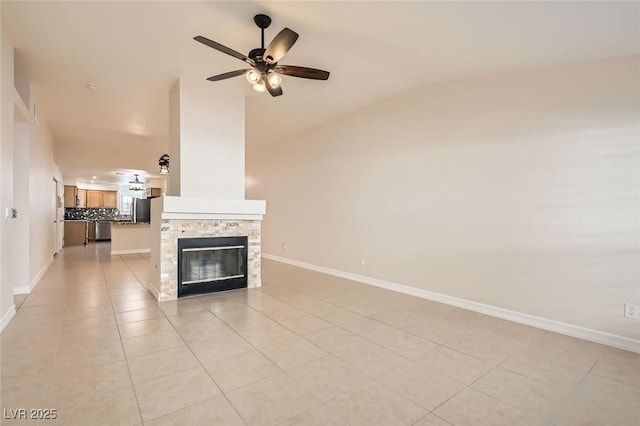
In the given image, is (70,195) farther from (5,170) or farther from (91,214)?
(5,170)

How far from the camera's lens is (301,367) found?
7.43 ft

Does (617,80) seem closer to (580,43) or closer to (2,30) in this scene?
(580,43)

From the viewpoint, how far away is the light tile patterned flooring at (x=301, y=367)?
1771mm

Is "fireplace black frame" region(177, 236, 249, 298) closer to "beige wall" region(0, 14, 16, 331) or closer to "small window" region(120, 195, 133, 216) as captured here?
"beige wall" region(0, 14, 16, 331)

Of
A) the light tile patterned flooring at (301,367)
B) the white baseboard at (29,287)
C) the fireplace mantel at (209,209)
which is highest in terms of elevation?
the fireplace mantel at (209,209)

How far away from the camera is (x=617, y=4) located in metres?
2.18

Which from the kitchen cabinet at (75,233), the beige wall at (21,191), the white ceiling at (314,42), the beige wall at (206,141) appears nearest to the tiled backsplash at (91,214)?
the kitchen cabinet at (75,233)

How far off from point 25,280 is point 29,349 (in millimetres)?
2398

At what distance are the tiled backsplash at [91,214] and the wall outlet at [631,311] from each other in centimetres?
1554

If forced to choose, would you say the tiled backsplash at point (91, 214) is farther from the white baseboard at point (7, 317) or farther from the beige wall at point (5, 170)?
the beige wall at point (5, 170)

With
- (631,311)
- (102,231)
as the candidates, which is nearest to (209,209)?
(631,311)

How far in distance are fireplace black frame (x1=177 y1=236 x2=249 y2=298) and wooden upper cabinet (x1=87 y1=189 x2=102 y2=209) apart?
12.4 meters

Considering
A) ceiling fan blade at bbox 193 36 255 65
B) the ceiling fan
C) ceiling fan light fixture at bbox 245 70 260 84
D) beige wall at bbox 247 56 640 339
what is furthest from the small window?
ceiling fan blade at bbox 193 36 255 65

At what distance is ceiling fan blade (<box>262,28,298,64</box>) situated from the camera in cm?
243
